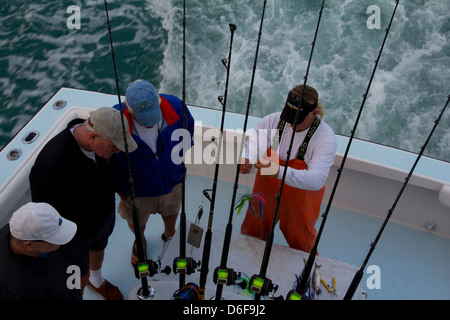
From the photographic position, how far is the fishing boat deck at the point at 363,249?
222 cm

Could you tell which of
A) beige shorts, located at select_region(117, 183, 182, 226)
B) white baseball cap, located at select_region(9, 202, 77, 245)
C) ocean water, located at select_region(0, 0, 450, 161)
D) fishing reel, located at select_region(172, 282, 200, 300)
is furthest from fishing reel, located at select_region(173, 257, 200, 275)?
ocean water, located at select_region(0, 0, 450, 161)

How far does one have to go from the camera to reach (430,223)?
8.09 ft

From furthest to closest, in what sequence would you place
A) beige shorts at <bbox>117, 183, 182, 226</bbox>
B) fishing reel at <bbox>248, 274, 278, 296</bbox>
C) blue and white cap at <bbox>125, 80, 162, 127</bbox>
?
beige shorts at <bbox>117, 183, 182, 226</bbox> < blue and white cap at <bbox>125, 80, 162, 127</bbox> < fishing reel at <bbox>248, 274, 278, 296</bbox>

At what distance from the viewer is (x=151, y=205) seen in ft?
6.49

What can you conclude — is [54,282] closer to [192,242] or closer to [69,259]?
[69,259]

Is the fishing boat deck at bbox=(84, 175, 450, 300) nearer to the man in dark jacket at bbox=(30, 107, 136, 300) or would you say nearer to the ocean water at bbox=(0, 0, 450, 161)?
the man in dark jacket at bbox=(30, 107, 136, 300)

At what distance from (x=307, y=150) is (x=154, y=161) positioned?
686mm

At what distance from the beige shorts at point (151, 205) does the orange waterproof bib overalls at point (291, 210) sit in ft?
1.29

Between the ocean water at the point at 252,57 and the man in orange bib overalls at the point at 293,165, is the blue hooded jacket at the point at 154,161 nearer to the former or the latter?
the man in orange bib overalls at the point at 293,165

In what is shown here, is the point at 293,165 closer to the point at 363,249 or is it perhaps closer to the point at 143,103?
the point at 143,103

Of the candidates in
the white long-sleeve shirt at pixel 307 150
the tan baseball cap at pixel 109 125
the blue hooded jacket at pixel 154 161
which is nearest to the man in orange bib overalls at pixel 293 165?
the white long-sleeve shirt at pixel 307 150

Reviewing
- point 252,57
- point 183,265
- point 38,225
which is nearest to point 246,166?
point 183,265

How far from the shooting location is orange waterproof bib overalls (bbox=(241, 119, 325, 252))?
1.81 metres

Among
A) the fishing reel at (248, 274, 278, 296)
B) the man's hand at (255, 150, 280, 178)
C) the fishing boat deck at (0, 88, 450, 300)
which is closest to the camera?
the fishing reel at (248, 274, 278, 296)
